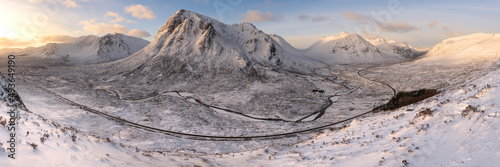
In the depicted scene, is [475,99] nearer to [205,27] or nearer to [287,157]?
[287,157]

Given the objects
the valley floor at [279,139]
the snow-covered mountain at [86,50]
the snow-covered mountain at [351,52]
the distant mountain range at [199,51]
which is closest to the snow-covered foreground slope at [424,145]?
the valley floor at [279,139]

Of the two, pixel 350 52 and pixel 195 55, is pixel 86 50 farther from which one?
pixel 350 52

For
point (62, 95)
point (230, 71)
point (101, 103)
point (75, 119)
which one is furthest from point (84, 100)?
point (230, 71)

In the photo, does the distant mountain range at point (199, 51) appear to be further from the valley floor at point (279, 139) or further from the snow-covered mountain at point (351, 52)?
the valley floor at point (279, 139)

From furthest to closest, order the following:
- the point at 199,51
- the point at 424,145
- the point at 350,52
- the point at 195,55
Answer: the point at 350,52, the point at 199,51, the point at 195,55, the point at 424,145

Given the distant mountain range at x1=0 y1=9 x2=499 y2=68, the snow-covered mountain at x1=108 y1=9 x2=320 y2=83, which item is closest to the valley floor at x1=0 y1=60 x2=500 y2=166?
the snow-covered mountain at x1=108 y1=9 x2=320 y2=83

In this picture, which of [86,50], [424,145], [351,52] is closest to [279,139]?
[424,145]
